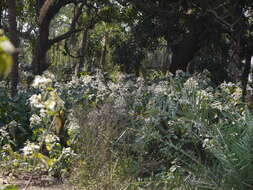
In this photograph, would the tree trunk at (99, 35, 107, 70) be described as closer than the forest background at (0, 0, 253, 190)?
No

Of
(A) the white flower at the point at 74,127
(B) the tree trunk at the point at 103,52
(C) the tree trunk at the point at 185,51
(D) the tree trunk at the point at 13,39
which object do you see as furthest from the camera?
(B) the tree trunk at the point at 103,52

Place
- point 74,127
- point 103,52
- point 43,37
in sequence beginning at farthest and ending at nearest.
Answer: point 103,52 < point 43,37 < point 74,127

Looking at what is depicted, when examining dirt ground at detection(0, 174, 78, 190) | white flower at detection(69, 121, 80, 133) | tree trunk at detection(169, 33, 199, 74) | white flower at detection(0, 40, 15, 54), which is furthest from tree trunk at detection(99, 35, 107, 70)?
white flower at detection(0, 40, 15, 54)

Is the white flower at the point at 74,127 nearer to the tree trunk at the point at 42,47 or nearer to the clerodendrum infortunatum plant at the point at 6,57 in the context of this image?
the clerodendrum infortunatum plant at the point at 6,57

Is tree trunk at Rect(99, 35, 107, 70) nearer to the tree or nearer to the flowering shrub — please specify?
the tree

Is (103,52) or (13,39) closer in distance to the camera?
(13,39)

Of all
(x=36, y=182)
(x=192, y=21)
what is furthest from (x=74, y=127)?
(x=192, y=21)

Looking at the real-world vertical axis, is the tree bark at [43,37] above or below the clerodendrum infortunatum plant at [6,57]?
above

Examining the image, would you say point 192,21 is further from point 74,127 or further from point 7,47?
point 7,47

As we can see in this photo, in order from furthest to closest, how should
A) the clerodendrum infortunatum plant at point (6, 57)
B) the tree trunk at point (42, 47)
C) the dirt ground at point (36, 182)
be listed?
1. the tree trunk at point (42, 47)
2. the dirt ground at point (36, 182)
3. the clerodendrum infortunatum plant at point (6, 57)

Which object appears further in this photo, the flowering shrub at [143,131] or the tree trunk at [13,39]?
the tree trunk at [13,39]

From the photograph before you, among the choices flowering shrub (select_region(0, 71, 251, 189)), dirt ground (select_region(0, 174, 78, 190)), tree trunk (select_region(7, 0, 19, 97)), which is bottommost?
dirt ground (select_region(0, 174, 78, 190))

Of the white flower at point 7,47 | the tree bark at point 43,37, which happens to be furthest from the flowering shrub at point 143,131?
the tree bark at point 43,37

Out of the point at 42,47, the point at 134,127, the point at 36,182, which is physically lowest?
the point at 36,182
